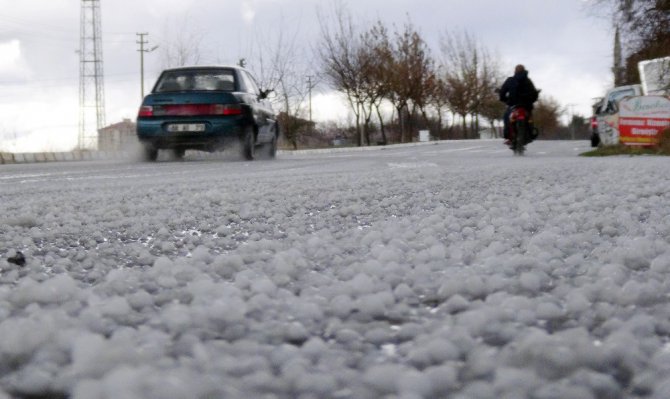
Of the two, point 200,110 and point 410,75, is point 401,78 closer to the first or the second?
point 410,75

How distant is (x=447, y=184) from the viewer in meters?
3.96

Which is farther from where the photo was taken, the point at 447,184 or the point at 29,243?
the point at 447,184

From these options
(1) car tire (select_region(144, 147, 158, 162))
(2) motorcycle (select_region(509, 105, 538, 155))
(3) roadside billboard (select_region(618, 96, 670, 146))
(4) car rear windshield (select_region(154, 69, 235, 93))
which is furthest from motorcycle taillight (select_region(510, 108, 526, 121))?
(1) car tire (select_region(144, 147, 158, 162))

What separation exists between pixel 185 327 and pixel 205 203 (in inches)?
80.1

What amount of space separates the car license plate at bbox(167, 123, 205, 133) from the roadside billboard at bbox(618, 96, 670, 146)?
23.6 feet

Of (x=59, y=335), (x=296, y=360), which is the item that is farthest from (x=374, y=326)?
(x=59, y=335)

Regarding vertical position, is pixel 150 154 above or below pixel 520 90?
below

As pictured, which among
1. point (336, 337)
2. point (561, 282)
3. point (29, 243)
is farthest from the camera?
point (29, 243)

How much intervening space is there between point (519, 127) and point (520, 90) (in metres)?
0.59

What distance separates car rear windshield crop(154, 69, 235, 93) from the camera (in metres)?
10.7

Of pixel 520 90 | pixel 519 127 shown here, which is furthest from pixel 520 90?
pixel 519 127

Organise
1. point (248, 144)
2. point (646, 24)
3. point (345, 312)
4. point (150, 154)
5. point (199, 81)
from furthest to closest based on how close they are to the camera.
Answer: point (646, 24)
point (199, 81)
point (150, 154)
point (248, 144)
point (345, 312)

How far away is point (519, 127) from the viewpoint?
478 inches

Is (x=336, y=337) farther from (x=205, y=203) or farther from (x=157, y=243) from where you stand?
(x=205, y=203)
